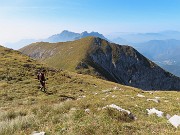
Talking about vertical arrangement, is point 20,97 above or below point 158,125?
below

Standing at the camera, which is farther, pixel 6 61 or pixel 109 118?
pixel 6 61

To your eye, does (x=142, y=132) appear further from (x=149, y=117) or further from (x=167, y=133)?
(x=149, y=117)

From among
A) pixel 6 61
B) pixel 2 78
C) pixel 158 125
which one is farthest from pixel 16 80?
pixel 158 125

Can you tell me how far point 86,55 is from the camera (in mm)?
193125

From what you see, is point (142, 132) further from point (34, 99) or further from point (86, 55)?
point (86, 55)

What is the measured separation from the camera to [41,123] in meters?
13.8

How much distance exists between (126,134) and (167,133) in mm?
1681

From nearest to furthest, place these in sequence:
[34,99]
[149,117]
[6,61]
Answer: [149,117]
[34,99]
[6,61]

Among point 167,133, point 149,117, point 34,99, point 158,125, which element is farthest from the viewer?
point 34,99

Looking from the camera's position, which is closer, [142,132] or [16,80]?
[142,132]

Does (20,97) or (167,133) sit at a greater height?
(167,133)

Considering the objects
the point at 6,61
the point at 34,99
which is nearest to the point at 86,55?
the point at 6,61

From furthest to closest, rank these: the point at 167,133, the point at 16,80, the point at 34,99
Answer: the point at 16,80 → the point at 34,99 → the point at 167,133

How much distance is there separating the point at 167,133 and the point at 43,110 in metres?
8.58
